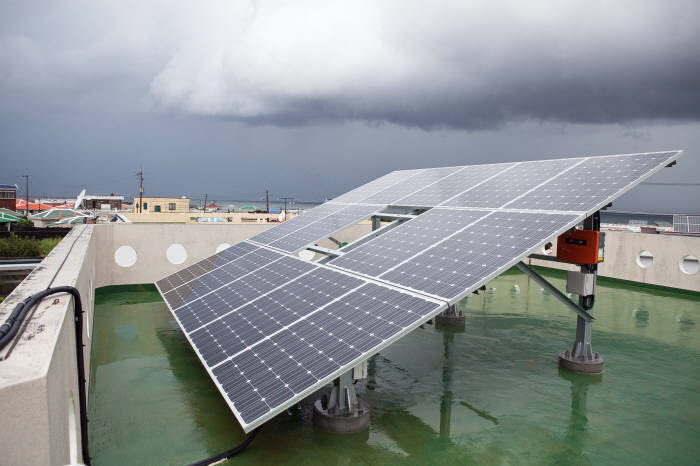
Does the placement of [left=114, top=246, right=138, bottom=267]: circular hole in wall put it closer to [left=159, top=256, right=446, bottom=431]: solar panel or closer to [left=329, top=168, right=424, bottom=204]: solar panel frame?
[left=329, top=168, right=424, bottom=204]: solar panel frame

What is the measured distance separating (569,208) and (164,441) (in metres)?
9.19

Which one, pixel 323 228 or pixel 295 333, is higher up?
pixel 323 228

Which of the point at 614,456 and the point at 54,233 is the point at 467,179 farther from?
the point at 54,233

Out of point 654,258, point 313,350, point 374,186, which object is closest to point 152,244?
point 374,186

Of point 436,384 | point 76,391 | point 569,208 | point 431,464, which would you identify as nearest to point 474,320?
point 436,384

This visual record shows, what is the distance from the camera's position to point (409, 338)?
653 inches

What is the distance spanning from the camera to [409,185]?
1923 centimetres

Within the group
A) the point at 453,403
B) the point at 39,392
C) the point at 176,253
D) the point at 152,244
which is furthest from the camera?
the point at 176,253

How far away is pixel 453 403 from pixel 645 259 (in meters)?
19.4

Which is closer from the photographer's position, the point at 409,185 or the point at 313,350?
→ the point at 313,350

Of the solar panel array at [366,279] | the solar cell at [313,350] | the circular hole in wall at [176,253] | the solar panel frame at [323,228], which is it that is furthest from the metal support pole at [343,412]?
the circular hole in wall at [176,253]

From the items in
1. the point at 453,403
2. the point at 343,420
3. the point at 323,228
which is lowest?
the point at 453,403

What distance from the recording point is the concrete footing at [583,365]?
44.2 feet

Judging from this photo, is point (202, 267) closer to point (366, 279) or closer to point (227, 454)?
point (366, 279)
